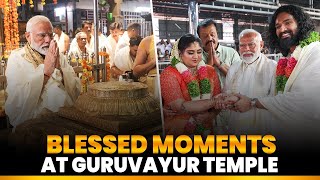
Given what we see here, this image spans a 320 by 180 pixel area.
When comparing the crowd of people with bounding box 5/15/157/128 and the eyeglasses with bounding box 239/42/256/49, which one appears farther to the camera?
the crowd of people with bounding box 5/15/157/128

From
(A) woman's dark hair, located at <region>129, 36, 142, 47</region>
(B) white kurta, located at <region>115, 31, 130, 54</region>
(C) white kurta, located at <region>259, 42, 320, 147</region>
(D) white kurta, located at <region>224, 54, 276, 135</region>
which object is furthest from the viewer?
(B) white kurta, located at <region>115, 31, 130, 54</region>

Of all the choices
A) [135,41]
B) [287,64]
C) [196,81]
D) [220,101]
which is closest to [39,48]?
[135,41]

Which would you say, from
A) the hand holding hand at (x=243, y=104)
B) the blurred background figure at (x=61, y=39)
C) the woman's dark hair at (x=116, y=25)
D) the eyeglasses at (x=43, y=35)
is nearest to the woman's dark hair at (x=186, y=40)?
the hand holding hand at (x=243, y=104)

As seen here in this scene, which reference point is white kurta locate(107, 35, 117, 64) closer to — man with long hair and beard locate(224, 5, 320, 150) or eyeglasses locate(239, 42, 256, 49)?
eyeglasses locate(239, 42, 256, 49)

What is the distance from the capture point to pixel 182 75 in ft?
12.0

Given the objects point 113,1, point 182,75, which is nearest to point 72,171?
point 182,75

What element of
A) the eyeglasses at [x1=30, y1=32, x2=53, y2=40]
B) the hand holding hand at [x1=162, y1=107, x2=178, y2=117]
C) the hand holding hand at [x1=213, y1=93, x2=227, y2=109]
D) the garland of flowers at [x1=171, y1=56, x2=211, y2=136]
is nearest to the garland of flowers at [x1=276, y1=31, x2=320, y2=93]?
the hand holding hand at [x1=213, y1=93, x2=227, y2=109]

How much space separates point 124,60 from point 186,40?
76 centimetres

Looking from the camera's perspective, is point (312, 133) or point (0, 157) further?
point (0, 157)

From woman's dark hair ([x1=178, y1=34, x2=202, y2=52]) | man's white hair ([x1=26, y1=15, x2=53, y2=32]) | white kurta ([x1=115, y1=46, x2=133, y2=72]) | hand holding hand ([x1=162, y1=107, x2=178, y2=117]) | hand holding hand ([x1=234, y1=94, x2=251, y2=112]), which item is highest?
man's white hair ([x1=26, y1=15, x2=53, y2=32])

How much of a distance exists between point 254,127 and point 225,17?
104cm

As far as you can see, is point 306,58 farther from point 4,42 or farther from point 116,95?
point 4,42

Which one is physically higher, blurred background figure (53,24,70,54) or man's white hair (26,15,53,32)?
man's white hair (26,15,53,32)

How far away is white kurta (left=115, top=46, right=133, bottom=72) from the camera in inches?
158
